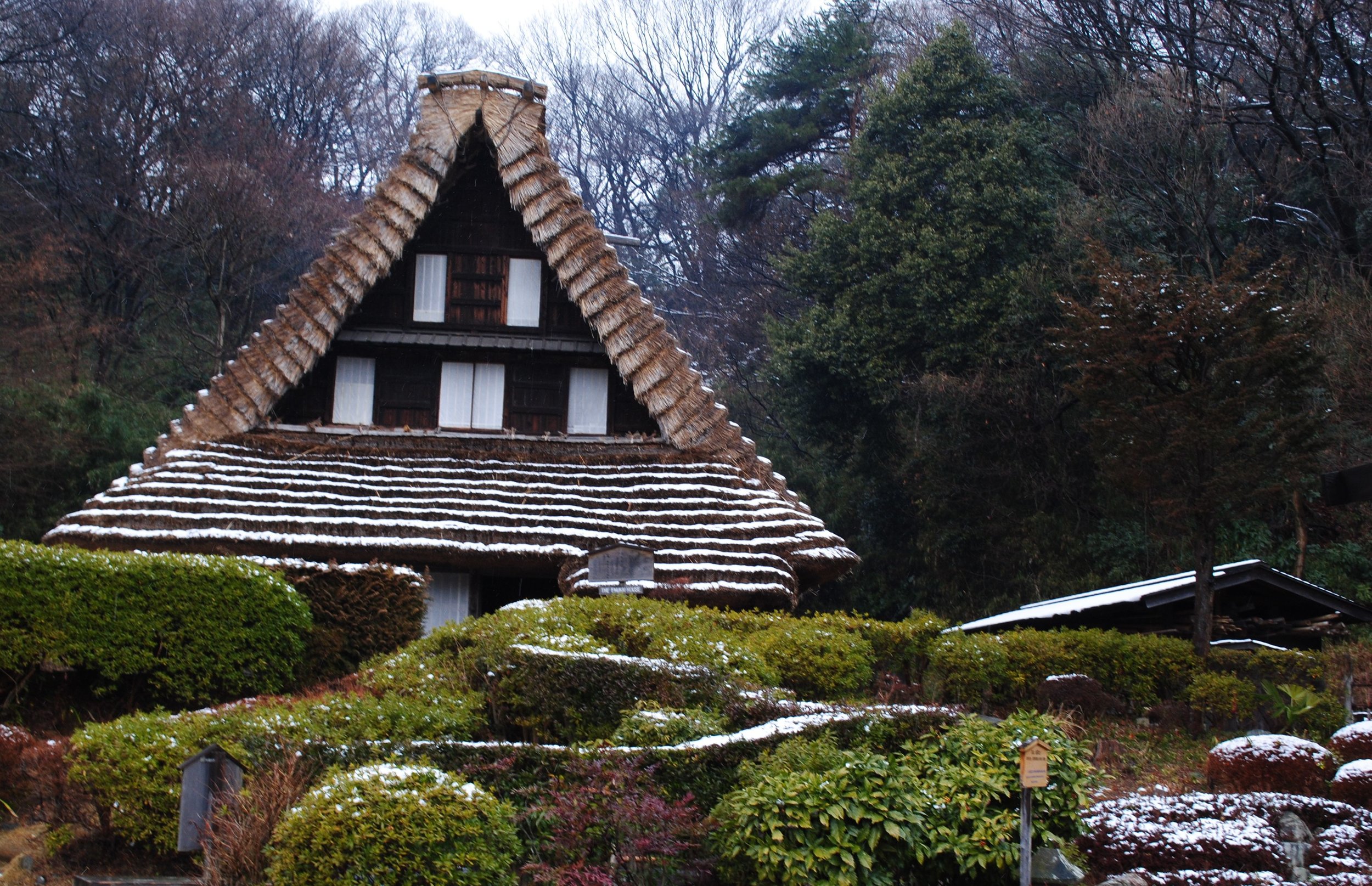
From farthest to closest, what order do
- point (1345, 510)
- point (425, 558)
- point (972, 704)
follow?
point (1345, 510)
point (425, 558)
point (972, 704)

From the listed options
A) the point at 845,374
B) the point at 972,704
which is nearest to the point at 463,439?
the point at 972,704

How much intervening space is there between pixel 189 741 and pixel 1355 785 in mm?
8617

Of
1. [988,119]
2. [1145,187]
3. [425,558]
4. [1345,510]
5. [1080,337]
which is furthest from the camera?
[988,119]

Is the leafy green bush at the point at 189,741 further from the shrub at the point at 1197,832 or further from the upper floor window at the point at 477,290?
the upper floor window at the point at 477,290

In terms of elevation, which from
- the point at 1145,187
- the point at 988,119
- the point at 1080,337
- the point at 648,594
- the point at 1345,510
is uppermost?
the point at 988,119

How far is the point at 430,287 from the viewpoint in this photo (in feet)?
54.5

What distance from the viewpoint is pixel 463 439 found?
1596 cm

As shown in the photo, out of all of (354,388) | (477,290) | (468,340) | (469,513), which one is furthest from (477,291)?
(469,513)

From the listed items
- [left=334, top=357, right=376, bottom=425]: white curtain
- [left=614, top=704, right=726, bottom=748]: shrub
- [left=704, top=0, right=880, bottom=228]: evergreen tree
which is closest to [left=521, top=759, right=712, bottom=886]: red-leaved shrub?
[left=614, top=704, right=726, bottom=748]: shrub

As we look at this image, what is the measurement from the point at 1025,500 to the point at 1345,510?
21.3 ft

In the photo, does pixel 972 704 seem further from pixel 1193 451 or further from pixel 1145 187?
pixel 1145 187

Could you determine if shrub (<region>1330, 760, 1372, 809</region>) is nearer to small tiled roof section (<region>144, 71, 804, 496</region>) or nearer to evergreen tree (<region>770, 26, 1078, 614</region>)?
small tiled roof section (<region>144, 71, 804, 496</region>)

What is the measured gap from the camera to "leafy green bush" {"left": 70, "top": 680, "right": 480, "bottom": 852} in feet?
23.6

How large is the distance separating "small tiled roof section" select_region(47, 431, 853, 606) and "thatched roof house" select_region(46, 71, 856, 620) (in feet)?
0.09
